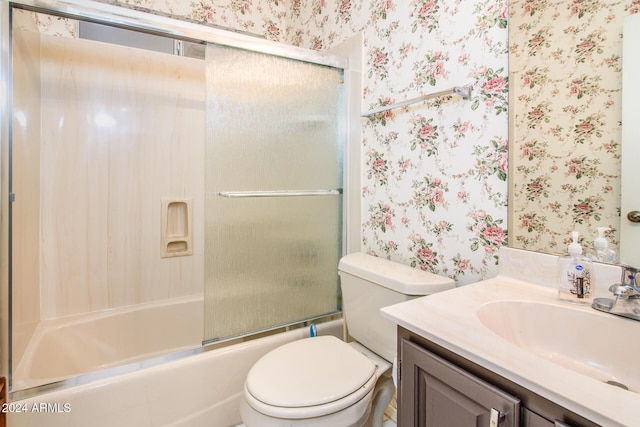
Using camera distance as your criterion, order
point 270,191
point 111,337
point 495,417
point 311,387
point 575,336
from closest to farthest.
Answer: point 495,417, point 575,336, point 311,387, point 270,191, point 111,337

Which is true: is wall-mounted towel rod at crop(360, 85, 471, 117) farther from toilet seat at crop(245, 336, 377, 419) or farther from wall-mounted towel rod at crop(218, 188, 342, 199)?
toilet seat at crop(245, 336, 377, 419)

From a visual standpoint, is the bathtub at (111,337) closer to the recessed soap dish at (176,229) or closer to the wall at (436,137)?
the recessed soap dish at (176,229)

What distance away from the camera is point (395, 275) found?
1292 millimetres

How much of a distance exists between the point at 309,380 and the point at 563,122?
116 centimetres

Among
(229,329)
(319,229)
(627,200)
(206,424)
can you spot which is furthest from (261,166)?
(627,200)

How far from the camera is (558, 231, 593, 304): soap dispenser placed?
88 centimetres

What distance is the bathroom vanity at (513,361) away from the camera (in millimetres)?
521

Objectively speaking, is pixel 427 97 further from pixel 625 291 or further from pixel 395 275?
pixel 625 291

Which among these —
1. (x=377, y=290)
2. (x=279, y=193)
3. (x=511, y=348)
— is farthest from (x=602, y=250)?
(x=279, y=193)

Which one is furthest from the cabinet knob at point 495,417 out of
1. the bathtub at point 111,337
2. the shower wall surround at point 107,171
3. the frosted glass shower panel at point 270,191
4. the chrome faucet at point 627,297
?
the shower wall surround at point 107,171

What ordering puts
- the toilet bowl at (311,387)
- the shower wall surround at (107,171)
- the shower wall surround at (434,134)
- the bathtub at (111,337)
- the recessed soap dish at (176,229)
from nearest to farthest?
the toilet bowl at (311,387)
the shower wall surround at (434,134)
the bathtub at (111,337)
the shower wall surround at (107,171)
the recessed soap dish at (176,229)

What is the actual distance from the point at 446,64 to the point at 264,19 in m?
1.62

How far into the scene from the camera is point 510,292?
0.98m

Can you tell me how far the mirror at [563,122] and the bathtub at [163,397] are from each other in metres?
1.26
